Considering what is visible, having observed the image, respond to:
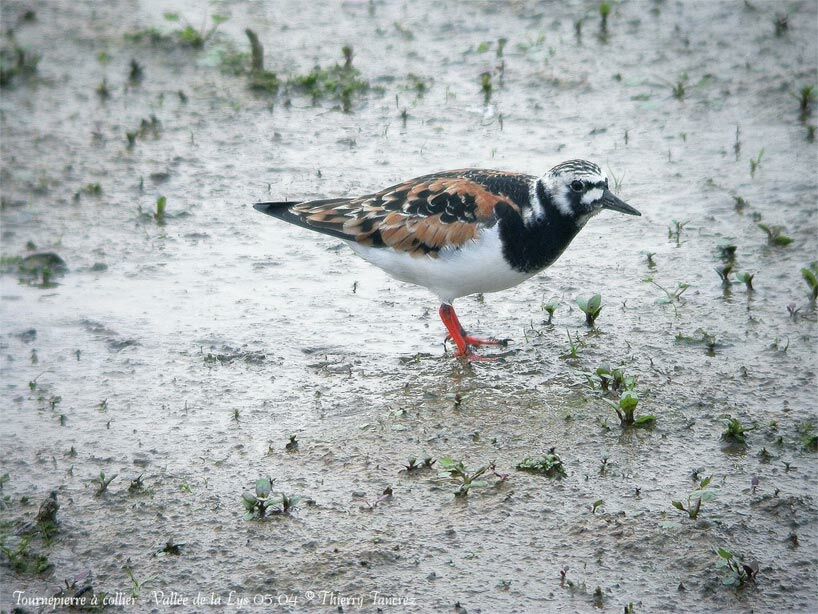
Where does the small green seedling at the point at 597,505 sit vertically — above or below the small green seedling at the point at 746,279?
below

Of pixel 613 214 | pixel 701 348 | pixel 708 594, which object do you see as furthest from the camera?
pixel 613 214

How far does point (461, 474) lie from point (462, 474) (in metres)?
0.03

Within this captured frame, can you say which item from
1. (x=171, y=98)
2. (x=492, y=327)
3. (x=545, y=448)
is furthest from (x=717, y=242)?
(x=171, y=98)

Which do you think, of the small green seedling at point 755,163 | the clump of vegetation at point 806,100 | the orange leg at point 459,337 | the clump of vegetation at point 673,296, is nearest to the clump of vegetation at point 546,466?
the orange leg at point 459,337

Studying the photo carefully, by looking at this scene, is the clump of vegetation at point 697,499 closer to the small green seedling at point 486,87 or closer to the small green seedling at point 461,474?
the small green seedling at point 461,474

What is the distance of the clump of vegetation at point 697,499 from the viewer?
5.47 m

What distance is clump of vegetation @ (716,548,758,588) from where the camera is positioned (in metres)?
5.09

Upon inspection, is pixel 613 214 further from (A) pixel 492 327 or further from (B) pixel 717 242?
(A) pixel 492 327

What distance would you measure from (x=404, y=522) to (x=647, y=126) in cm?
592

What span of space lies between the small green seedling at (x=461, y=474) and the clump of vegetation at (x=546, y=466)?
219 mm

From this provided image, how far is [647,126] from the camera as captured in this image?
10.3 meters

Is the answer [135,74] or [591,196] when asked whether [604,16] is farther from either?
[591,196]

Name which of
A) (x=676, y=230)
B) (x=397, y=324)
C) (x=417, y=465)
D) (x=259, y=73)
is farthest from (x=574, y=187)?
(x=259, y=73)

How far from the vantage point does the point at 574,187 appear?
22.8ft
